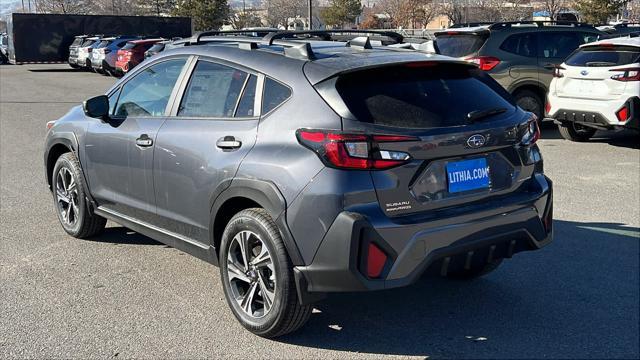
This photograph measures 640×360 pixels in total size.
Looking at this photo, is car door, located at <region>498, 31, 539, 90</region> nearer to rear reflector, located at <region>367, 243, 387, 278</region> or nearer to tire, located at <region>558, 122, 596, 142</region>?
tire, located at <region>558, 122, 596, 142</region>

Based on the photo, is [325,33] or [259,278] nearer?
[259,278]

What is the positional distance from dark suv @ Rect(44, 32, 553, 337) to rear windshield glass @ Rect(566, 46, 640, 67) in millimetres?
6100

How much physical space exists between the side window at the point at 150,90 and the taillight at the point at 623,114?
6784mm

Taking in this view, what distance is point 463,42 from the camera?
11.8 metres

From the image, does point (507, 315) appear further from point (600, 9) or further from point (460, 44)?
point (600, 9)

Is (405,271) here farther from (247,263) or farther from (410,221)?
(247,263)

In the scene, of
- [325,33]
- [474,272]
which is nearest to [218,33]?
[325,33]

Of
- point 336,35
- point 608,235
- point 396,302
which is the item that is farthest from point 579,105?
point 396,302

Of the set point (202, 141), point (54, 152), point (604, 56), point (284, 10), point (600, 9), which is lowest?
point (54, 152)

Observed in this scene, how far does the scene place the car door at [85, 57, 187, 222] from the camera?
15.8 ft

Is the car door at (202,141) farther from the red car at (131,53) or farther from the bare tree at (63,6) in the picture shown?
the bare tree at (63,6)

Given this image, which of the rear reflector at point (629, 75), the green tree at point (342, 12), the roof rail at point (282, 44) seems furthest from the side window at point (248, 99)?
the green tree at point (342, 12)

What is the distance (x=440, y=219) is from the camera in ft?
11.9

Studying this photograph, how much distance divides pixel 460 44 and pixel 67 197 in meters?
7.81
